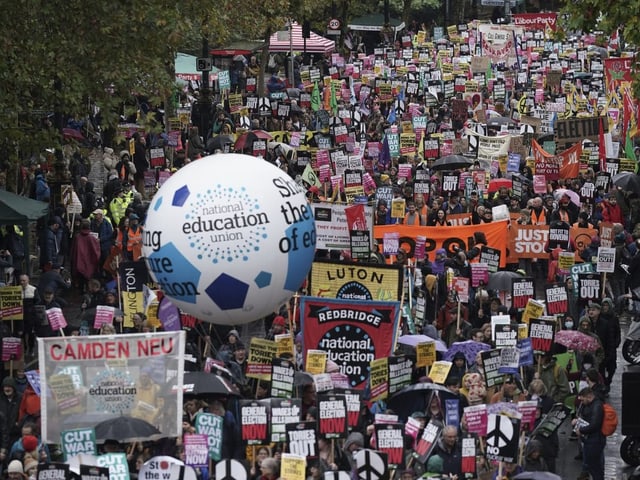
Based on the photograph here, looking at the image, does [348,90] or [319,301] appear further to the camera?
[348,90]

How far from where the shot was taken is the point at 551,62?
2088 inches

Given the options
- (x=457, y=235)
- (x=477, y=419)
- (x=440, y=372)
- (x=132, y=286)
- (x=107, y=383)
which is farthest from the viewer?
(x=457, y=235)

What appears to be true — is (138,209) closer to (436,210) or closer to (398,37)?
(436,210)

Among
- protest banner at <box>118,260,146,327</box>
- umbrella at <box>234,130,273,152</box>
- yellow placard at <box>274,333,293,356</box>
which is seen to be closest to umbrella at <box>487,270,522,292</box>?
yellow placard at <box>274,333,293,356</box>

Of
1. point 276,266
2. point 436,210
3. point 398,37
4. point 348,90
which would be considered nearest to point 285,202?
point 276,266

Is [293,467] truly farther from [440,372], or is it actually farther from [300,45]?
[300,45]

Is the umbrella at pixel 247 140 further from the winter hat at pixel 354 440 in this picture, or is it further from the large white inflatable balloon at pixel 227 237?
the winter hat at pixel 354 440

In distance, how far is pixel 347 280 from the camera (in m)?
19.7

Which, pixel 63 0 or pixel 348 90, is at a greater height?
pixel 63 0

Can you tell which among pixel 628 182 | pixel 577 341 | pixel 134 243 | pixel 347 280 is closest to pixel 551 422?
pixel 577 341

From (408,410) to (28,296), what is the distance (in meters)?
6.87

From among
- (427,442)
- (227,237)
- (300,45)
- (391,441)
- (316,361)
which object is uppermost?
(227,237)

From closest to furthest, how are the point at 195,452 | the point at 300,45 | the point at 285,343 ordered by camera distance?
Result: the point at 195,452 < the point at 285,343 < the point at 300,45

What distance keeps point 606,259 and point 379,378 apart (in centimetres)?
609
